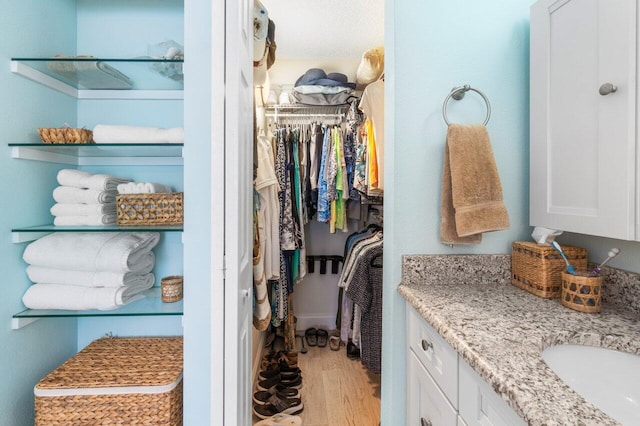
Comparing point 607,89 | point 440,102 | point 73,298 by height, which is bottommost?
point 73,298

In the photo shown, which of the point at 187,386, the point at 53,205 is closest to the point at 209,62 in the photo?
the point at 53,205

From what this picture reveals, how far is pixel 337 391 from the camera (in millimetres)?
2041

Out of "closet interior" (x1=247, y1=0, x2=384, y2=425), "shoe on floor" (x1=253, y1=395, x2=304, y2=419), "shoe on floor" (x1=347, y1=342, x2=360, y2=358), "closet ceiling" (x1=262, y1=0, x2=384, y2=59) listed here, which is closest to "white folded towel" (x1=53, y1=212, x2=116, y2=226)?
"closet interior" (x1=247, y1=0, x2=384, y2=425)

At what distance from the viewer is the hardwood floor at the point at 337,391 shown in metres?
1.79

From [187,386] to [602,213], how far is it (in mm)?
1287

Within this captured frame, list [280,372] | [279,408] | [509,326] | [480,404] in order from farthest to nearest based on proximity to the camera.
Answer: [280,372]
[279,408]
[509,326]
[480,404]

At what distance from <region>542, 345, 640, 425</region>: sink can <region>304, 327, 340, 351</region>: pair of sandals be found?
2105 mm

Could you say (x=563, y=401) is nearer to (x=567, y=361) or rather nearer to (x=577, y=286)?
(x=567, y=361)

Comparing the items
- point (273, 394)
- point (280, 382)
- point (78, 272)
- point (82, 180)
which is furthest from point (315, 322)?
point (82, 180)

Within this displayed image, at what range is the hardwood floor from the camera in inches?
70.5

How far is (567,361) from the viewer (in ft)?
2.44

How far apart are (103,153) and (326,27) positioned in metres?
1.84

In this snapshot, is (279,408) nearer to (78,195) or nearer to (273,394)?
(273,394)

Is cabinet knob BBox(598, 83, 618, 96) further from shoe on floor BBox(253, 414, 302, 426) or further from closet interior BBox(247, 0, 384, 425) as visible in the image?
shoe on floor BBox(253, 414, 302, 426)
